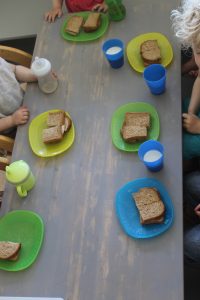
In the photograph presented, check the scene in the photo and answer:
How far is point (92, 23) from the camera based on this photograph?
1562mm

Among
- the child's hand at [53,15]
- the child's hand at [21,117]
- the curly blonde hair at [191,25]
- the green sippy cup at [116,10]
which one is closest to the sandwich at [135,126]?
the curly blonde hair at [191,25]

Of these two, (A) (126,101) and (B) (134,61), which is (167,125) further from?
(B) (134,61)

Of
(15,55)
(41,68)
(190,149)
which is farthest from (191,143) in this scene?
(15,55)

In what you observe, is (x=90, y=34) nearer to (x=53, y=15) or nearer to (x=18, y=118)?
(x=53, y=15)

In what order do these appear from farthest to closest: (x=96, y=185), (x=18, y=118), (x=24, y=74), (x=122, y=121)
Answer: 1. (x=24, y=74)
2. (x=18, y=118)
3. (x=122, y=121)
4. (x=96, y=185)

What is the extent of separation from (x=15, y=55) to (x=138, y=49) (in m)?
0.52

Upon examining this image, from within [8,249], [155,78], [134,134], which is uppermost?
[155,78]

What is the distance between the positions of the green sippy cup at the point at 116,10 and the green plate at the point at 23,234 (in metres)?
0.86

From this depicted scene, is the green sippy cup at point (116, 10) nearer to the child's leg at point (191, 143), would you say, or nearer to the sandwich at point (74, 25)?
the sandwich at point (74, 25)

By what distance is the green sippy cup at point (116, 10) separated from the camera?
1.52m

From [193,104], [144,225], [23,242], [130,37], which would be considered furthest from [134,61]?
[23,242]

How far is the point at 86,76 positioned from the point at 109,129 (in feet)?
0.89

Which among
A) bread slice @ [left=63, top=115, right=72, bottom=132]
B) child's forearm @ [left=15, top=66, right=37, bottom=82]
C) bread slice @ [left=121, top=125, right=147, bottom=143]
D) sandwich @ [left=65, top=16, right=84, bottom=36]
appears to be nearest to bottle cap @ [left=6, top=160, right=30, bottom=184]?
bread slice @ [left=63, top=115, right=72, bottom=132]

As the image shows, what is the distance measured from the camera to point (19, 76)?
1.56m
